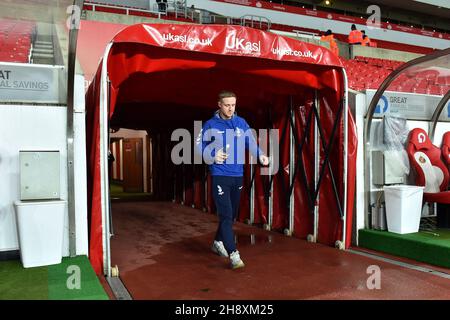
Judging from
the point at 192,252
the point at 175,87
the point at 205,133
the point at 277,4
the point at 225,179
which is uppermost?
the point at 277,4

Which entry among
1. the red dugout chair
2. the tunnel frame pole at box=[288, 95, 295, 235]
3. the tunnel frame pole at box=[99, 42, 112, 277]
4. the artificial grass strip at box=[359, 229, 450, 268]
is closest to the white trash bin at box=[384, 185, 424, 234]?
the artificial grass strip at box=[359, 229, 450, 268]

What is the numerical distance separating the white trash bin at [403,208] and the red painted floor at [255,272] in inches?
23.3

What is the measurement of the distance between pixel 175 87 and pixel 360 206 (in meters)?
2.56

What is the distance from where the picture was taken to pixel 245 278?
343 centimetres

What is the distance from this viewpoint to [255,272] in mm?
3605

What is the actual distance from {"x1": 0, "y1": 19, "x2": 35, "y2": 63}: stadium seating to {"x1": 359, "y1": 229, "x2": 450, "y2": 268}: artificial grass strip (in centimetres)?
497

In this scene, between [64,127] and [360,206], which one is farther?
[360,206]

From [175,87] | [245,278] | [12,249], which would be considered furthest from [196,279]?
[175,87]

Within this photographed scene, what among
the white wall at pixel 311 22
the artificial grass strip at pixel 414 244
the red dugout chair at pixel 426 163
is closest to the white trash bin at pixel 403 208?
the artificial grass strip at pixel 414 244

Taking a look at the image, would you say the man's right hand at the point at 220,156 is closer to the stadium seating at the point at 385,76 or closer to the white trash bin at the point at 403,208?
the white trash bin at the point at 403,208

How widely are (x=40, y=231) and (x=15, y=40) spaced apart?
5294 millimetres

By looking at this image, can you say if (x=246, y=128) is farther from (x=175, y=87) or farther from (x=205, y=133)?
(x=175, y=87)

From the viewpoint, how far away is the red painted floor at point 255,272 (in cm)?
304

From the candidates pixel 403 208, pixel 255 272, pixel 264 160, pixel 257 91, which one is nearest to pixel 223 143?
pixel 264 160
